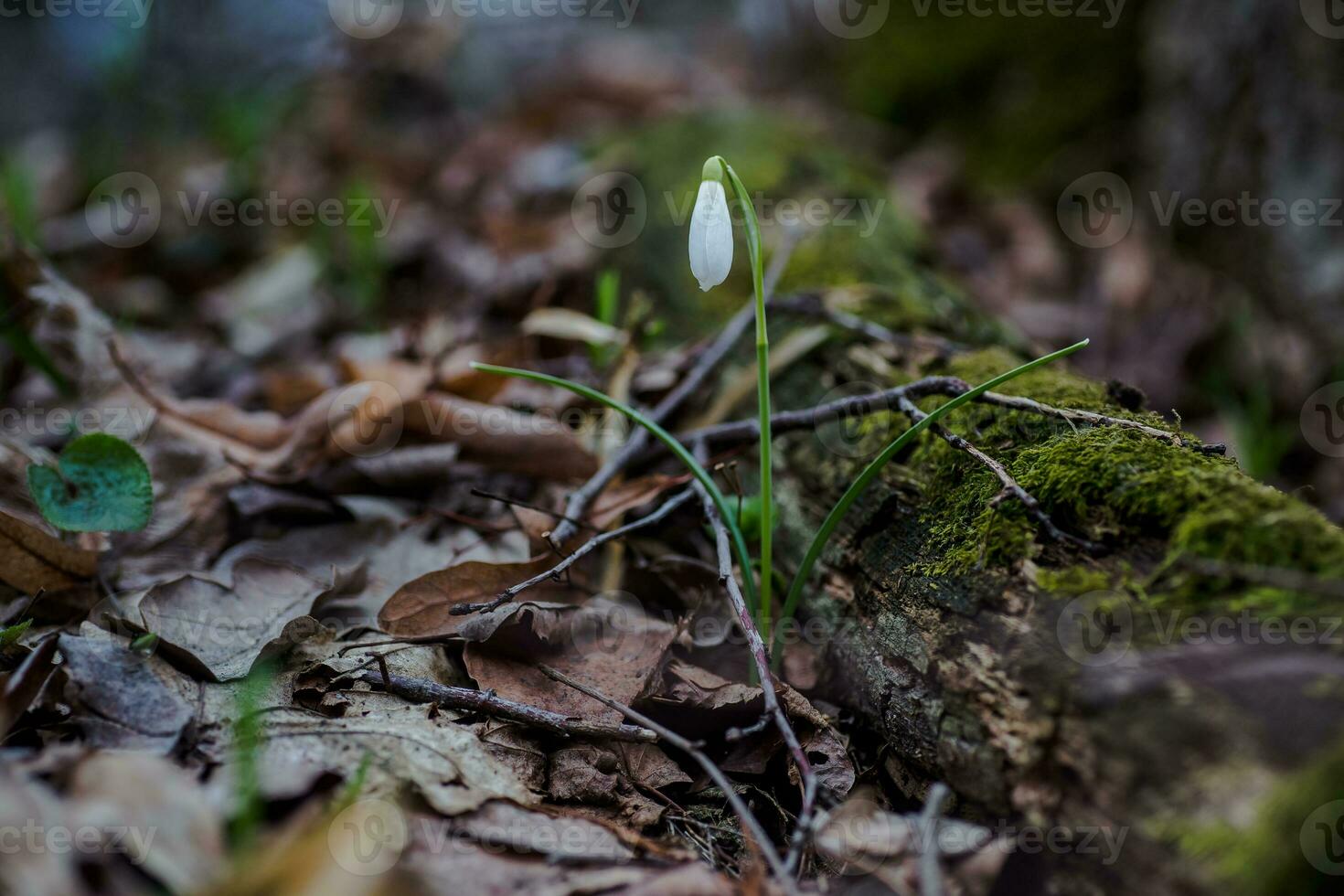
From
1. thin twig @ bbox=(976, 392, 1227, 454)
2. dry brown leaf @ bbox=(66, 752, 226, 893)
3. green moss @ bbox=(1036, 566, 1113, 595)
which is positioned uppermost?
thin twig @ bbox=(976, 392, 1227, 454)

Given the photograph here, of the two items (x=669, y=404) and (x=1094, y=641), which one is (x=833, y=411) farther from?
(x=1094, y=641)

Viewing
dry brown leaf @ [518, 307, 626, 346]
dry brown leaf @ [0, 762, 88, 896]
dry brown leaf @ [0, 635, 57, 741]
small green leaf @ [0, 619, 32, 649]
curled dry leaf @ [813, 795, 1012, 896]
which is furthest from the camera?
dry brown leaf @ [518, 307, 626, 346]

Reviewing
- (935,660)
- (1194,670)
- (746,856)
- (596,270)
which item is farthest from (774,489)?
(596,270)

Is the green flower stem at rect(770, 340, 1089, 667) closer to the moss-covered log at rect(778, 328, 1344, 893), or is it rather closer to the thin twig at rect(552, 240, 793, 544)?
the moss-covered log at rect(778, 328, 1344, 893)

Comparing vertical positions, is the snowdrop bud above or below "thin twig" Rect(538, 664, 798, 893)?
above

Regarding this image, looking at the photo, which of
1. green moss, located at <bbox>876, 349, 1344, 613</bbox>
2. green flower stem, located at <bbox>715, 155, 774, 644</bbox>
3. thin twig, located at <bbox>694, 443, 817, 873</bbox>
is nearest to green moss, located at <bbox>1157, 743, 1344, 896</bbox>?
green moss, located at <bbox>876, 349, 1344, 613</bbox>

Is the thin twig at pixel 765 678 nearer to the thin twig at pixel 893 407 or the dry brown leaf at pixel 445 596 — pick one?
the thin twig at pixel 893 407

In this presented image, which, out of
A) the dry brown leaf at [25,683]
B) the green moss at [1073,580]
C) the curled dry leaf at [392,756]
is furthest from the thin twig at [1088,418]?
the dry brown leaf at [25,683]
